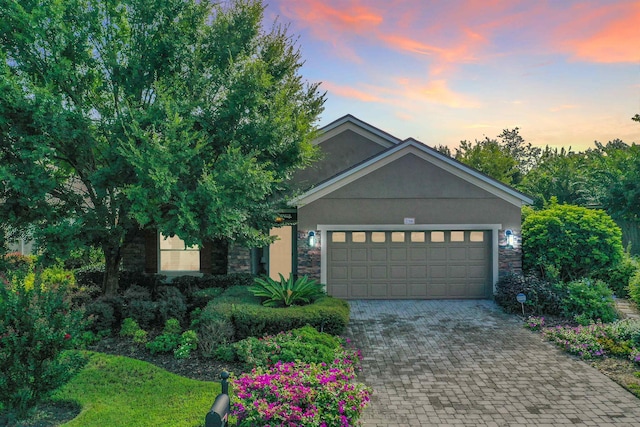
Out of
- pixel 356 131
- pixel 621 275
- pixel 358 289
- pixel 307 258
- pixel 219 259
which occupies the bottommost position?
pixel 358 289

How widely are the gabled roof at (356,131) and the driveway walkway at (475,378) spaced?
24.8ft

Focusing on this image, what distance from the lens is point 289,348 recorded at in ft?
27.8

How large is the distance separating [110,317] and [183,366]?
9.90 feet

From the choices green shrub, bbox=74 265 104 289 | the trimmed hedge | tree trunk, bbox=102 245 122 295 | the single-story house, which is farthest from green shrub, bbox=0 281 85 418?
green shrub, bbox=74 265 104 289

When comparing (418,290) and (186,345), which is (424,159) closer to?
(418,290)

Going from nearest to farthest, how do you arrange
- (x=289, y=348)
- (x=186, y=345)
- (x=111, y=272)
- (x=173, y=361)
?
(x=289, y=348), (x=173, y=361), (x=186, y=345), (x=111, y=272)

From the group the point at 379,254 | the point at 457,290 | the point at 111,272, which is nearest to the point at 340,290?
the point at 379,254

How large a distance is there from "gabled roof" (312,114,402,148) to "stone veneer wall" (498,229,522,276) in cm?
531

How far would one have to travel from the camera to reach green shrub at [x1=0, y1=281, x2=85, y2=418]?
586 centimetres

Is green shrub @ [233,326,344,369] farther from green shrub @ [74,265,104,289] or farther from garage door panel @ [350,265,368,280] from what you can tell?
green shrub @ [74,265,104,289]

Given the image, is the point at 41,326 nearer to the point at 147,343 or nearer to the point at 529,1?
the point at 147,343

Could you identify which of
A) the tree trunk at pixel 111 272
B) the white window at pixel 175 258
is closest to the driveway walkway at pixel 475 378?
the tree trunk at pixel 111 272

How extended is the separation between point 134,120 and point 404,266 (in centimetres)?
890

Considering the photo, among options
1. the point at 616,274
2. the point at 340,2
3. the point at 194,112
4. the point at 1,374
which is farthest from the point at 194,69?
the point at 616,274
